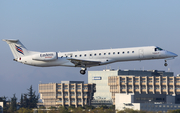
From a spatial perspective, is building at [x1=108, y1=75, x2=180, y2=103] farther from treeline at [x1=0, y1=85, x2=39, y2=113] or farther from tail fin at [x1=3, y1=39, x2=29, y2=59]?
tail fin at [x1=3, y1=39, x2=29, y2=59]

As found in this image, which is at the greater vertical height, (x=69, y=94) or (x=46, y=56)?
(x=46, y=56)

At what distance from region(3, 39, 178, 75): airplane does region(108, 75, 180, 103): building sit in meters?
87.8

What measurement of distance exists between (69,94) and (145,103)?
181 feet

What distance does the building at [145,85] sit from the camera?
134m

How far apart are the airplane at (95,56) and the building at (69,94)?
85062 millimetres

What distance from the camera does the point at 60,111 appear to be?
81625 millimetres

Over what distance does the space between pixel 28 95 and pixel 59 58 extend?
289ft

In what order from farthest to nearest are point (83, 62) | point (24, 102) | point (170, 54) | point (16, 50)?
point (24, 102), point (16, 50), point (170, 54), point (83, 62)

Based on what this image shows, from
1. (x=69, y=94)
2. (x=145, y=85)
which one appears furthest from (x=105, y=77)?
(x=69, y=94)

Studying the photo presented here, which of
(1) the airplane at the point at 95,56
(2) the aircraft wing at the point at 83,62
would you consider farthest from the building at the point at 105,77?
(2) the aircraft wing at the point at 83,62

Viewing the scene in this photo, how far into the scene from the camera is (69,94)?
133625 mm

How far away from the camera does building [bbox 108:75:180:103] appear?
134 metres

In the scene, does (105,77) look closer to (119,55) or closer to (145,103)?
(145,103)

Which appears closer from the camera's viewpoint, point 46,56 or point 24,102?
point 46,56
